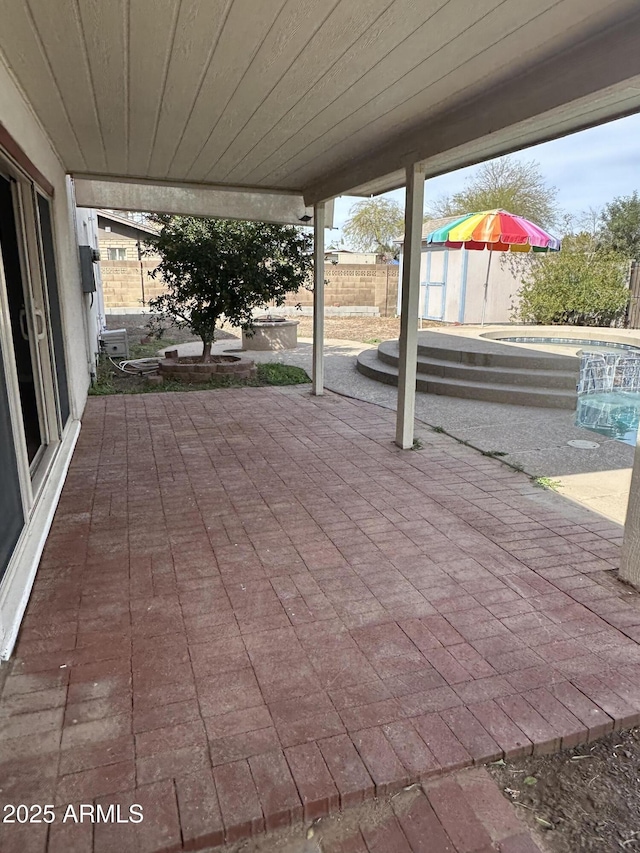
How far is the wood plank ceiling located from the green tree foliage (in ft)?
30.4

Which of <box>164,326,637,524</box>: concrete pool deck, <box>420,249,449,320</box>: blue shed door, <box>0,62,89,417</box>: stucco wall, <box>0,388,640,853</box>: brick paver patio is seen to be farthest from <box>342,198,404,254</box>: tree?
<box>0,388,640,853</box>: brick paver patio

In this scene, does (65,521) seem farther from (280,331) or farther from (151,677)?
(280,331)

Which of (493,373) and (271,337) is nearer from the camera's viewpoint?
(493,373)

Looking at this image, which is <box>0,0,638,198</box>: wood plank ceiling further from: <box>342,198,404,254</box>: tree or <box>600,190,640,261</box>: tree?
<box>342,198,404,254</box>: tree

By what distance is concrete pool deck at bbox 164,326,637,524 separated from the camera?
12.9 ft

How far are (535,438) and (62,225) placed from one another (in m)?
4.97

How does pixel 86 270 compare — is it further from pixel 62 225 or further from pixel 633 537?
pixel 633 537

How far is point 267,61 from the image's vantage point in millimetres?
2883

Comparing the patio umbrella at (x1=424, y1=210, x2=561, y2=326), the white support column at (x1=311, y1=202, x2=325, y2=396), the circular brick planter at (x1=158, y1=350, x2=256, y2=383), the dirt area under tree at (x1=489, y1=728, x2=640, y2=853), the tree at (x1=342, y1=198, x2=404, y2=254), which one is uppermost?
the tree at (x1=342, y1=198, x2=404, y2=254)

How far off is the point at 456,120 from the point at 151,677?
363 centimetres

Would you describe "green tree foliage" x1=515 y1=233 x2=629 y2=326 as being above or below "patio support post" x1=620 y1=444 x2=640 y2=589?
above

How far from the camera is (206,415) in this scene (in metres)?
5.99

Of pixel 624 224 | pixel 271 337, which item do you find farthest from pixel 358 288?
pixel 624 224

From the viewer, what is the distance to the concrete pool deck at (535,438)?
393 cm
